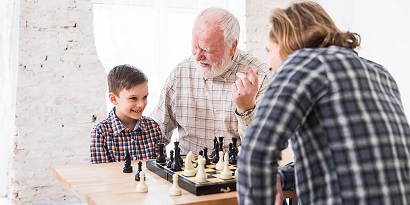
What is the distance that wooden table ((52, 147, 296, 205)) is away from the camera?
62.2 inches

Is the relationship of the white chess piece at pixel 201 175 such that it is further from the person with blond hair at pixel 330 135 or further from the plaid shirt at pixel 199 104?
the plaid shirt at pixel 199 104

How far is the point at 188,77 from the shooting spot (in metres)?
3.01

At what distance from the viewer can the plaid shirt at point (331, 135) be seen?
1208 millimetres

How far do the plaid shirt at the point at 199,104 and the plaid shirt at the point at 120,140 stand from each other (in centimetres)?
26

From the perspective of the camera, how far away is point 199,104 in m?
2.95

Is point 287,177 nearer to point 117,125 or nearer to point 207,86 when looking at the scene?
point 117,125

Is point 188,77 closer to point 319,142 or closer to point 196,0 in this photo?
point 319,142

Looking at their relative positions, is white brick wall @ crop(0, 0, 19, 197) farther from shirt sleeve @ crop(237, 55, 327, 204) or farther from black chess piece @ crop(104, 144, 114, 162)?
shirt sleeve @ crop(237, 55, 327, 204)

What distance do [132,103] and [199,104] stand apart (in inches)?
18.9

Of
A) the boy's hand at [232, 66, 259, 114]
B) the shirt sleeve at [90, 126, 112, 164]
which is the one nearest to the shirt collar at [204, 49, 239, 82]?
the boy's hand at [232, 66, 259, 114]

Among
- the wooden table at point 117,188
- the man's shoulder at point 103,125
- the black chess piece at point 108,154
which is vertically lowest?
the black chess piece at point 108,154

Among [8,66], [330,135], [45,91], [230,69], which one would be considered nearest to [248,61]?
[230,69]

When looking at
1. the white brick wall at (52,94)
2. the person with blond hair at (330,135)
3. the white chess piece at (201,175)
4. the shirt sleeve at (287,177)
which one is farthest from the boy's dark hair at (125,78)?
the white brick wall at (52,94)

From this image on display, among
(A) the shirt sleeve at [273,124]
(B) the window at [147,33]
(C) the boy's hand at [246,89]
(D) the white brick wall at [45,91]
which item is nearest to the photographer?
(A) the shirt sleeve at [273,124]
